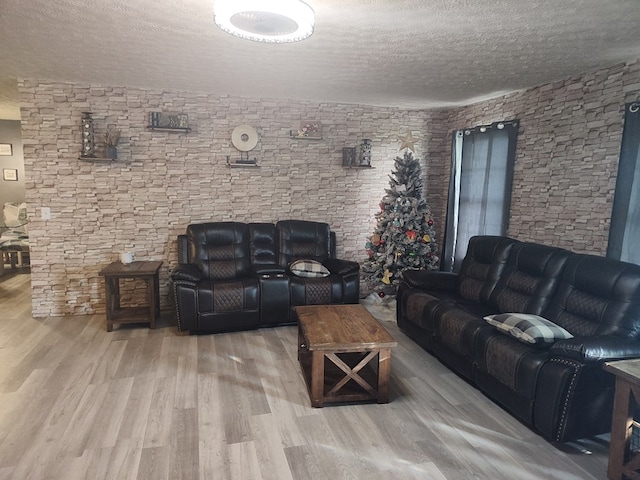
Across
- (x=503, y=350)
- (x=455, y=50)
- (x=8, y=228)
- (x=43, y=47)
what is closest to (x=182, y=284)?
(x=43, y=47)

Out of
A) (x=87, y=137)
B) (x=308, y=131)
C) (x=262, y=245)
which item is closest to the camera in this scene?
(x=87, y=137)

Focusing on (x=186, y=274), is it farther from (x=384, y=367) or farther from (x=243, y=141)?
(x=384, y=367)

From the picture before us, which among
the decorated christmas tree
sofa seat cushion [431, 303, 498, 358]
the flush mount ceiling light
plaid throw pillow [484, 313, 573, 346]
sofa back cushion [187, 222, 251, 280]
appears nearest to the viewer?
the flush mount ceiling light

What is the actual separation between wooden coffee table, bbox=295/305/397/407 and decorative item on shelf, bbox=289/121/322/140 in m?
2.67

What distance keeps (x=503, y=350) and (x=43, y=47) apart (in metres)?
4.10

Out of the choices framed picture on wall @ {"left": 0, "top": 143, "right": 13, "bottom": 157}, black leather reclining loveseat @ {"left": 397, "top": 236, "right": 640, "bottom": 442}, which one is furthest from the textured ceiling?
framed picture on wall @ {"left": 0, "top": 143, "right": 13, "bottom": 157}

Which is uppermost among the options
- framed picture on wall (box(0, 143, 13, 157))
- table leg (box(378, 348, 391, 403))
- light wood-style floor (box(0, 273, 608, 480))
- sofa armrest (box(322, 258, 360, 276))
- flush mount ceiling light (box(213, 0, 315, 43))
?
flush mount ceiling light (box(213, 0, 315, 43))

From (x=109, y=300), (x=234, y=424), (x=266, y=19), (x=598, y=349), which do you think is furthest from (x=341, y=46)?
(x=109, y=300)

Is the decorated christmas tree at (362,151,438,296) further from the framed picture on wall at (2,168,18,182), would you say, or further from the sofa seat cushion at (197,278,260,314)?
the framed picture on wall at (2,168,18,182)

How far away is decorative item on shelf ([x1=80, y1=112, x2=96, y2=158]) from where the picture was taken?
14.2ft

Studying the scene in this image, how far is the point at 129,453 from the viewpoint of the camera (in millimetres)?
2277

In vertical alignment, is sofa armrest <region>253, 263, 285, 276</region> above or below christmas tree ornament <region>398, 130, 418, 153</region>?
below

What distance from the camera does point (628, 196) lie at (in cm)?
310

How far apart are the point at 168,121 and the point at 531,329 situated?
13.7 feet
